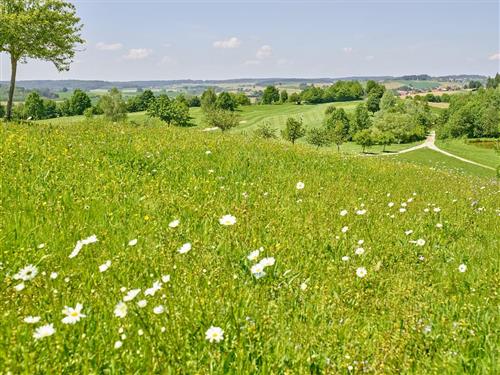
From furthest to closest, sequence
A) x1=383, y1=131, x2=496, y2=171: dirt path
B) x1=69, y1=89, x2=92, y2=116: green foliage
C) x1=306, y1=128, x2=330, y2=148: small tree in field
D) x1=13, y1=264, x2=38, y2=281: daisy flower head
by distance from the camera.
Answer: x1=69, y1=89, x2=92, y2=116: green foliage
x1=306, y1=128, x2=330, y2=148: small tree in field
x1=383, y1=131, x2=496, y2=171: dirt path
x1=13, y1=264, x2=38, y2=281: daisy flower head

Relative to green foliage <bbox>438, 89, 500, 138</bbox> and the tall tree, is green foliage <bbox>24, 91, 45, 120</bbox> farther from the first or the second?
green foliage <bbox>438, 89, 500, 138</bbox>

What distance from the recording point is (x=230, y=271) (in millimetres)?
4137

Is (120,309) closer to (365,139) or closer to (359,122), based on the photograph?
(365,139)

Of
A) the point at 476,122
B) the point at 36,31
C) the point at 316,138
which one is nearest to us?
the point at 36,31

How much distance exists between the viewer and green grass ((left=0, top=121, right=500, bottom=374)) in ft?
8.93

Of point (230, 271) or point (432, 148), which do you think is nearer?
point (230, 271)

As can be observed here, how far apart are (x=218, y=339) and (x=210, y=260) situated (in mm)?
1397

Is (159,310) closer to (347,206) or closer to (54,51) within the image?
(347,206)

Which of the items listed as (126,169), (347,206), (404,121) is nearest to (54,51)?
(126,169)

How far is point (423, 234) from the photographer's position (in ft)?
20.2

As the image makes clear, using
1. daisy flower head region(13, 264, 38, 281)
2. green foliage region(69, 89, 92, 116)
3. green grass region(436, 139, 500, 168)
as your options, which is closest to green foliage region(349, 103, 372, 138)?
green grass region(436, 139, 500, 168)

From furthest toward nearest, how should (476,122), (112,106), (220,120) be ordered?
(476,122) < (112,106) < (220,120)

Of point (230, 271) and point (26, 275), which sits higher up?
point (26, 275)

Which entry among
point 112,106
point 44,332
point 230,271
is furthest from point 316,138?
point 44,332
